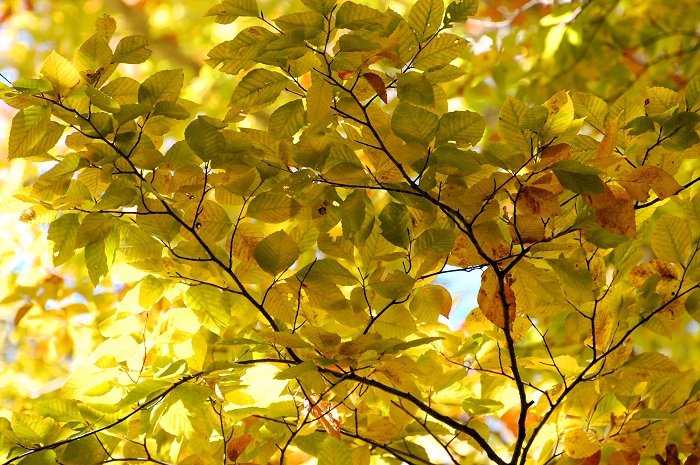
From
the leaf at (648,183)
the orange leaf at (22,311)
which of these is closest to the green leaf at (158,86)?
the leaf at (648,183)

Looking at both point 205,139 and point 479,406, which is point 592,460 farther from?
point 205,139

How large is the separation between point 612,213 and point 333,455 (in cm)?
41

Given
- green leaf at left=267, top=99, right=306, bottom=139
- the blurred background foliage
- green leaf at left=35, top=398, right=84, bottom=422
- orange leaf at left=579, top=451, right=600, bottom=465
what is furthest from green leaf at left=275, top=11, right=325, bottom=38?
orange leaf at left=579, top=451, right=600, bottom=465

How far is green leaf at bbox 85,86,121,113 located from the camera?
0.67 metres

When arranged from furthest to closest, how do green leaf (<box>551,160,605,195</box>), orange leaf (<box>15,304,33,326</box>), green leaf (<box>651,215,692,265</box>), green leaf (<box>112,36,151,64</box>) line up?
orange leaf (<box>15,304,33,326</box>), green leaf (<box>651,215,692,265</box>), green leaf (<box>112,36,151,64</box>), green leaf (<box>551,160,605,195</box>)

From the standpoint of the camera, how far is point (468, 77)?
221 centimetres

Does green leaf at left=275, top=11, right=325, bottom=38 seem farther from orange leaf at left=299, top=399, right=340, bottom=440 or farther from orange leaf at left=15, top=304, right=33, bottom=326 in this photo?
orange leaf at left=15, top=304, right=33, bottom=326

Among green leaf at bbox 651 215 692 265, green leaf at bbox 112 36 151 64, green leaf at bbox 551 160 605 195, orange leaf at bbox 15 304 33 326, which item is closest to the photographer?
green leaf at bbox 551 160 605 195

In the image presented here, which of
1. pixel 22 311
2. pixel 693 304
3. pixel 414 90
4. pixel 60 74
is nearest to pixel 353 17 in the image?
pixel 414 90

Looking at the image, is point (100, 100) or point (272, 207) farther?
point (272, 207)

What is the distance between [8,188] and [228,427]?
874 millimetres

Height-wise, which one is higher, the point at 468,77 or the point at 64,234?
the point at 468,77

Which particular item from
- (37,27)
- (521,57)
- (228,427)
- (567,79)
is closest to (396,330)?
(228,427)

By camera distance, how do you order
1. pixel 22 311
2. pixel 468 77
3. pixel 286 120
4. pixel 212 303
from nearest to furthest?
pixel 286 120
pixel 212 303
pixel 22 311
pixel 468 77
